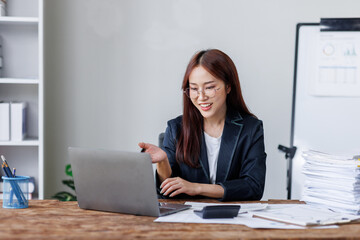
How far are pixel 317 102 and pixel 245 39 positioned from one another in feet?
2.25

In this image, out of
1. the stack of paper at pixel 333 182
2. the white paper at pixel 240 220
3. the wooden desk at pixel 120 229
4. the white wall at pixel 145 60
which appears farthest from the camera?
the white wall at pixel 145 60

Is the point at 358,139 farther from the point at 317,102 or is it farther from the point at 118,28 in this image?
the point at 118,28

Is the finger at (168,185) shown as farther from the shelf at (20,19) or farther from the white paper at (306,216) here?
the shelf at (20,19)

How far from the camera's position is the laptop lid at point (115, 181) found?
1552 millimetres

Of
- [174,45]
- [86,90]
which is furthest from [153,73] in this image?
[86,90]

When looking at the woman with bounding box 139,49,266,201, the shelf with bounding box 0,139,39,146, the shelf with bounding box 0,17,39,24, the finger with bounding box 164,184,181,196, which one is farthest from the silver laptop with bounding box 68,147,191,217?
the shelf with bounding box 0,17,39,24

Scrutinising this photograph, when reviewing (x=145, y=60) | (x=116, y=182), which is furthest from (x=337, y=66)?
(x=116, y=182)

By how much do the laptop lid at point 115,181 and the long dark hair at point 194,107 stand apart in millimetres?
665

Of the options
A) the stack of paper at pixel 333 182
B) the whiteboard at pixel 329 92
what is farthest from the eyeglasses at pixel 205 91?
the whiteboard at pixel 329 92

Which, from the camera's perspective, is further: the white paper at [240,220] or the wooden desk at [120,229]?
the white paper at [240,220]

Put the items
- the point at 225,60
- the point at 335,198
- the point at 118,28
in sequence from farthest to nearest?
1. the point at 118,28
2. the point at 225,60
3. the point at 335,198

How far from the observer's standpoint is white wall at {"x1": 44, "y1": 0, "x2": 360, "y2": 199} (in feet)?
10.7

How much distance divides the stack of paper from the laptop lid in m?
0.65

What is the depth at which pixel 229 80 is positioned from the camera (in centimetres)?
227
